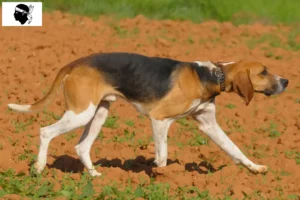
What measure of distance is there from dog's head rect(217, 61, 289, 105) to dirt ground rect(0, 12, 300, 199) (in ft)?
3.11

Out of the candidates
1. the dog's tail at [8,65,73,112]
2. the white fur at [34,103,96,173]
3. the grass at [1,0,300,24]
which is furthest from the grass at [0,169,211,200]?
the grass at [1,0,300,24]

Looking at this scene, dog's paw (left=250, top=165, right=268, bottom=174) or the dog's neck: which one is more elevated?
the dog's neck

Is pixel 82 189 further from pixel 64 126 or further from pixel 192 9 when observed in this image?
pixel 192 9

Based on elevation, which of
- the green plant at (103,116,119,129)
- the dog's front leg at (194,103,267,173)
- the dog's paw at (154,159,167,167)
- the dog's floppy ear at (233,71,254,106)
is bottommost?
the green plant at (103,116,119,129)

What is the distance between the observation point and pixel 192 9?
70.5 ft

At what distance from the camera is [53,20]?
62.7 ft

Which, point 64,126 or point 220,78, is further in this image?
point 220,78

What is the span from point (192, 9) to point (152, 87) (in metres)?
12.6

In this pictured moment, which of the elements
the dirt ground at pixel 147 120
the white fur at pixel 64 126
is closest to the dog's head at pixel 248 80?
the dirt ground at pixel 147 120

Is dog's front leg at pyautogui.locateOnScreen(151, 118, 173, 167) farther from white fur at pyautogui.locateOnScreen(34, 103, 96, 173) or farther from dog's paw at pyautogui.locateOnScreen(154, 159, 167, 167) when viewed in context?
white fur at pyautogui.locateOnScreen(34, 103, 96, 173)

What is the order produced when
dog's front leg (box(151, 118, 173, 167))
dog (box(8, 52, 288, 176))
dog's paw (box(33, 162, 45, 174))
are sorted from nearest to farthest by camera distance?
1. dog's paw (box(33, 162, 45, 174))
2. dog (box(8, 52, 288, 176))
3. dog's front leg (box(151, 118, 173, 167))

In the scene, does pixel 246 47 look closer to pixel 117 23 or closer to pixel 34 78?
pixel 117 23

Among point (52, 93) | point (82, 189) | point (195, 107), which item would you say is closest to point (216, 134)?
point (195, 107)

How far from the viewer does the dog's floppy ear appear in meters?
9.08
